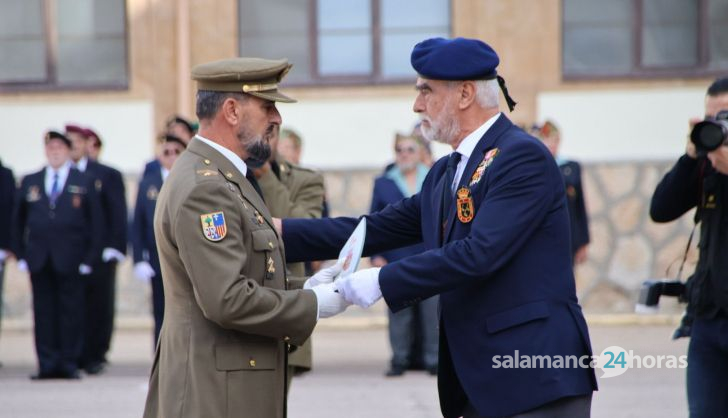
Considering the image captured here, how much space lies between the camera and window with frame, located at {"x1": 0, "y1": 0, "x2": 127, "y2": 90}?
13.0 m

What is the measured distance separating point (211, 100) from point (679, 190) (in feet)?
7.35

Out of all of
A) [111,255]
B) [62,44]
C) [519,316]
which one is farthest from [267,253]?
[62,44]

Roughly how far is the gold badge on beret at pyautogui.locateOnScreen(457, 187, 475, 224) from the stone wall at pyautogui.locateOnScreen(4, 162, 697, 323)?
28.2 ft

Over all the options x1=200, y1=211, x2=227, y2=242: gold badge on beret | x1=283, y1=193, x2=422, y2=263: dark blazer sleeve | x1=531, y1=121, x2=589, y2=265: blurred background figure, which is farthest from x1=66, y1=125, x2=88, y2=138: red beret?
x1=200, y1=211, x2=227, y2=242: gold badge on beret

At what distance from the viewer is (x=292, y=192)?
7.19 meters

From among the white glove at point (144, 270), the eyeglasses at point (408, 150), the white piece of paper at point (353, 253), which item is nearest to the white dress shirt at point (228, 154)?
the white piece of paper at point (353, 253)

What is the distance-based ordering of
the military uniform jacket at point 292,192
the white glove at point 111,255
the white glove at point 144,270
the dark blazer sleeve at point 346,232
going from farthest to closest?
the white glove at point 111,255 → the white glove at point 144,270 → the military uniform jacket at point 292,192 → the dark blazer sleeve at point 346,232

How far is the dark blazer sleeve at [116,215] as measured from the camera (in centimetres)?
1055

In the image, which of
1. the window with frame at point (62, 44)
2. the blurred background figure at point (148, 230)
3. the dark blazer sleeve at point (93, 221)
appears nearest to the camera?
the blurred background figure at point (148, 230)

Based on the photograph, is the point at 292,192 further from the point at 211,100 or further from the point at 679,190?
the point at 211,100

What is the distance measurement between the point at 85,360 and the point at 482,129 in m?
6.92

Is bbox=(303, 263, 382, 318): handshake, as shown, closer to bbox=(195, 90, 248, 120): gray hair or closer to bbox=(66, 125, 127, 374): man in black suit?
bbox=(195, 90, 248, 120): gray hair

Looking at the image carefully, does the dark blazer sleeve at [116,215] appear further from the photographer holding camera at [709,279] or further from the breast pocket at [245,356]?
the breast pocket at [245,356]

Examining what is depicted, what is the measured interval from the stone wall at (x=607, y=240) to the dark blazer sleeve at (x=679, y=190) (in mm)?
7419
